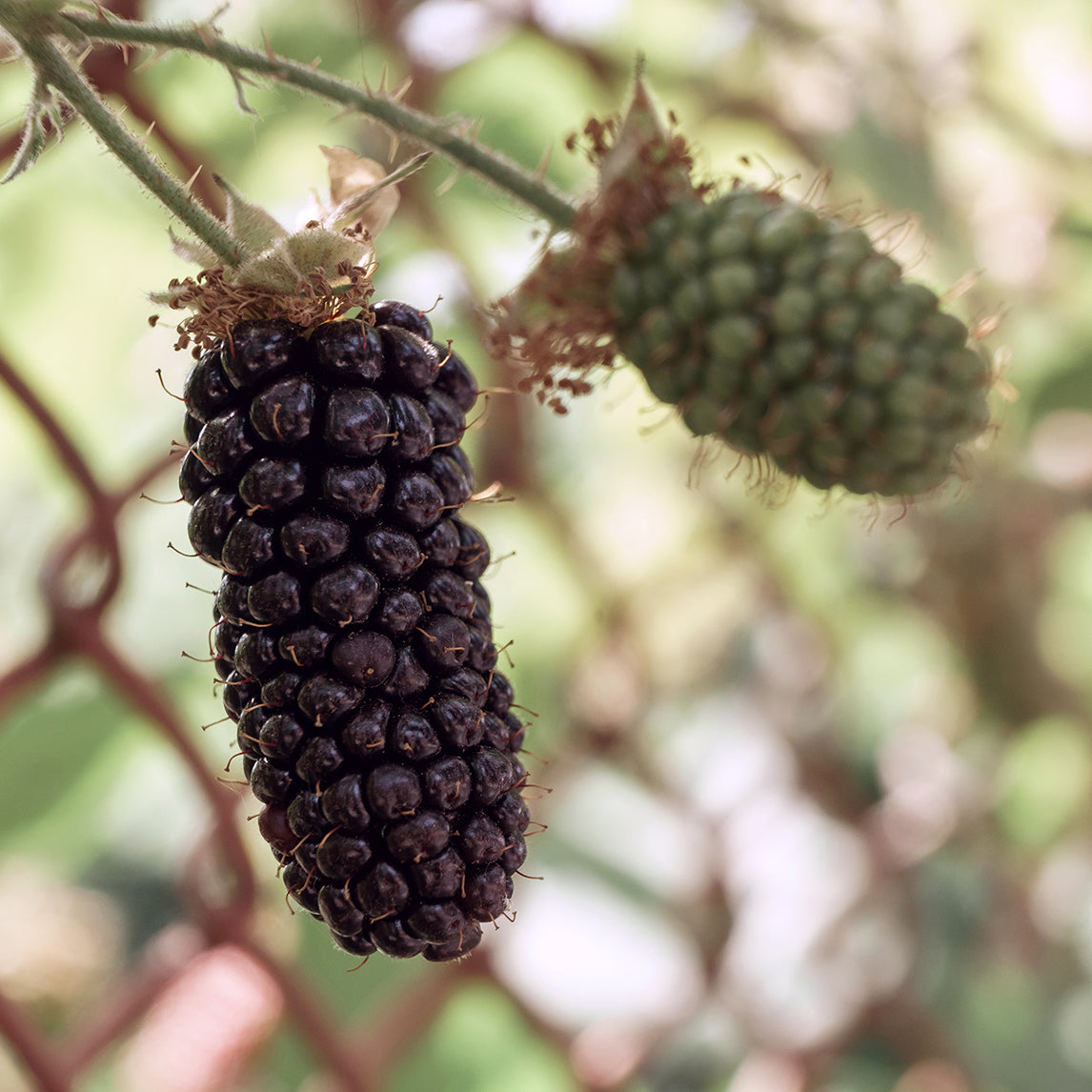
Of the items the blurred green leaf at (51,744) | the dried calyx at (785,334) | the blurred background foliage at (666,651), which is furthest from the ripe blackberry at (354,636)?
the blurred green leaf at (51,744)

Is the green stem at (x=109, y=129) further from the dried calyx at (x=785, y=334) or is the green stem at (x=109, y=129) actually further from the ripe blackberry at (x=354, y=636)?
the dried calyx at (x=785, y=334)

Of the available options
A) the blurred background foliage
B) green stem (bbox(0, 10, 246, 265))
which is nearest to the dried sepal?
green stem (bbox(0, 10, 246, 265))

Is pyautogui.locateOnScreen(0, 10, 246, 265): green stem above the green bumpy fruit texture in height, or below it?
below

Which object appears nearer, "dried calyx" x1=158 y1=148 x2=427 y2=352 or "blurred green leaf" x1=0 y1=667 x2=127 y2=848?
"dried calyx" x1=158 y1=148 x2=427 y2=352

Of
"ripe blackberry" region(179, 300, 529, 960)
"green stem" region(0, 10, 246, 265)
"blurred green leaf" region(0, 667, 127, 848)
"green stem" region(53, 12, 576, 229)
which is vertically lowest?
"blurred green leaf" region(0, 667, 127, 848)

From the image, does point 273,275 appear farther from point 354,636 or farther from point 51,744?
point 51,744

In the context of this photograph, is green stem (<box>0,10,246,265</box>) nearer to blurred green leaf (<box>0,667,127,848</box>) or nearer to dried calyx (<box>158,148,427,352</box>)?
dried calyx (<box>158,148,427,352</box>)
